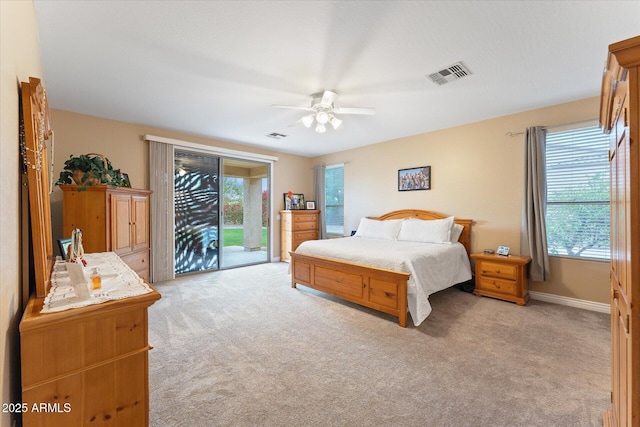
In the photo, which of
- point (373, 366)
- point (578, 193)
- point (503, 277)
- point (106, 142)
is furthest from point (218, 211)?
point (578, 193)

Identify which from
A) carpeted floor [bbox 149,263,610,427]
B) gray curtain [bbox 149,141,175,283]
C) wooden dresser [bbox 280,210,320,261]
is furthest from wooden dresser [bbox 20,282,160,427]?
wooden dresser [bbox 280,210,320,261]

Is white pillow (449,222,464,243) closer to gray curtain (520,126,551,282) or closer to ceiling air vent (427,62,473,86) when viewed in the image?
gray curtain (520,126,551,282)

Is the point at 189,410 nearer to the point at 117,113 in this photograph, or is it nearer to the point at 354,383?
the point at 354,383

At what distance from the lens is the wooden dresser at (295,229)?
19.1 feet

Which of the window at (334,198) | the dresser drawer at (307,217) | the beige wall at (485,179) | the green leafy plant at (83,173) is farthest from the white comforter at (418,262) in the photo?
the green leafy plant at (83,173)

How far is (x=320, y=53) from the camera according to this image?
2205mm

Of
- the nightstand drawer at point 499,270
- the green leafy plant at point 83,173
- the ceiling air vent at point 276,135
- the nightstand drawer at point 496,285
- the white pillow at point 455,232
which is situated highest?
the ceiling air vent at point 276,135

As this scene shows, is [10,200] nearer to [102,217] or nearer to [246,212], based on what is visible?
[102,217]

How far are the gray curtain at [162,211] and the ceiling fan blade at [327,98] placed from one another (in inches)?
117

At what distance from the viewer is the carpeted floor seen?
62.7 inches

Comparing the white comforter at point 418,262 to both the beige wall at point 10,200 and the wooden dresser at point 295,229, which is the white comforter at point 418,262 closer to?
the wooden dresser at point 295,229

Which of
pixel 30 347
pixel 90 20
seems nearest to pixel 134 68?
pixel 90 20

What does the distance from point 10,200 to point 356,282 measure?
2.84 m

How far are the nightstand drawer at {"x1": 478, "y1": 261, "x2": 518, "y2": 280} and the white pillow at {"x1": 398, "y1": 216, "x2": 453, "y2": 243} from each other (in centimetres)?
57
